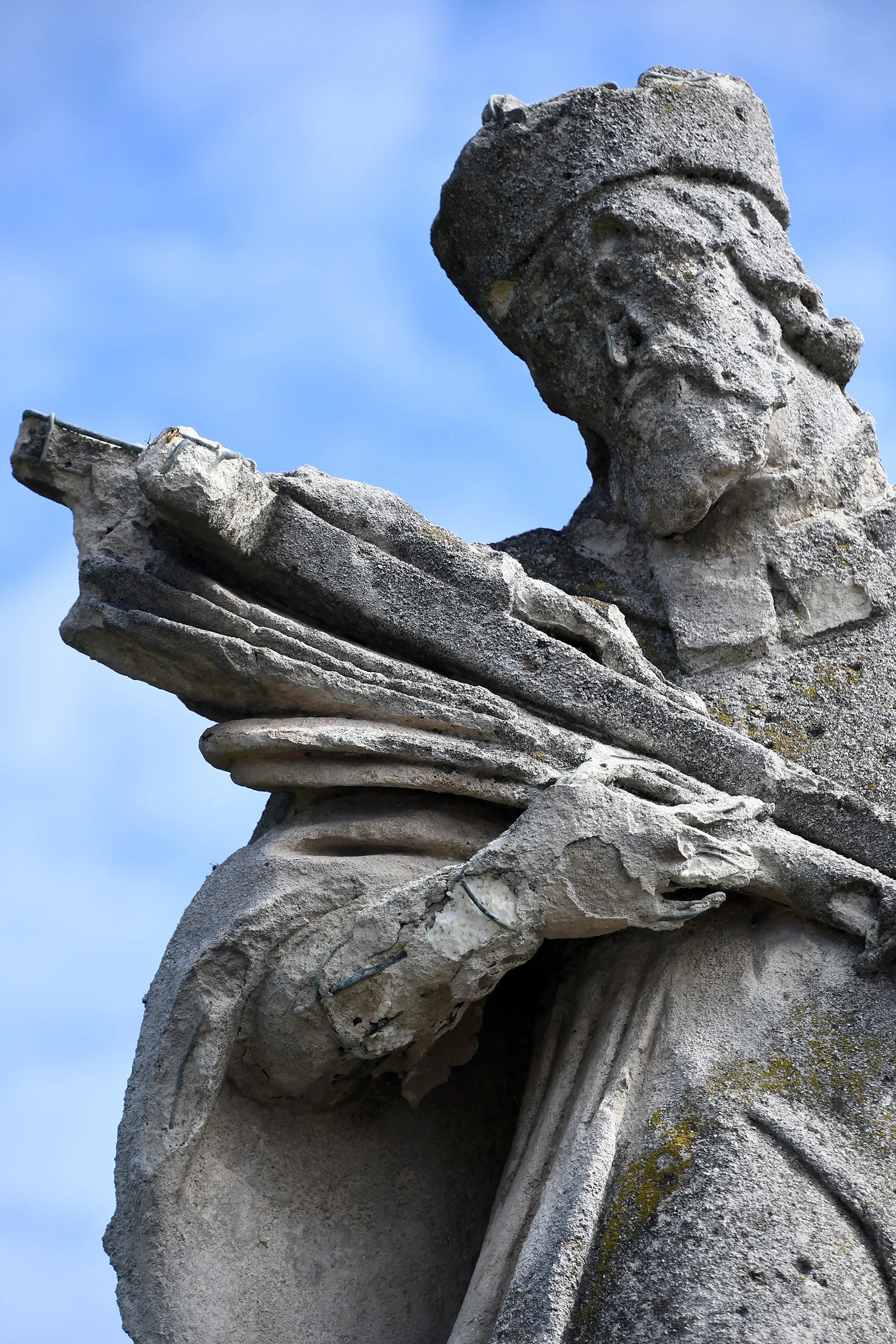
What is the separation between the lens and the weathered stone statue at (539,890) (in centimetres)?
401

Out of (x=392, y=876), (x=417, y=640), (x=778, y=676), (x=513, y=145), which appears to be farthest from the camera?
(x=513, y=145)

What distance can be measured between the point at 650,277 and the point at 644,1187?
2579 mm

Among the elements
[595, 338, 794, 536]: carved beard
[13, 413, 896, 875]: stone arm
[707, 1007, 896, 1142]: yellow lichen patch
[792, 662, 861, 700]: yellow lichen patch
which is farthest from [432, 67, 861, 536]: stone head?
[707, 1007, 896, 1142]: yellow lichen patch

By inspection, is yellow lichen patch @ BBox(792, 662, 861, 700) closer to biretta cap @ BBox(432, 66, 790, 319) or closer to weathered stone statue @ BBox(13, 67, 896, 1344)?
weathered stone statue @ BBox(13, 67, 896, 1344)

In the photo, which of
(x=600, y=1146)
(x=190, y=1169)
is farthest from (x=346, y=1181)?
(x=600, y=1146)

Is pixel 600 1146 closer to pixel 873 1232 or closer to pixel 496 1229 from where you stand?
pixel 496 1229

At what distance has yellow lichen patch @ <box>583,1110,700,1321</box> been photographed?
3902 mm

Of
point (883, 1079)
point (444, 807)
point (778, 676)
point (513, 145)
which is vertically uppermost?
point (513, 145)

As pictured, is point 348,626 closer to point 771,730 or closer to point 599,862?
point 599,862

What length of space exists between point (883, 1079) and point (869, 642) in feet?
4.70

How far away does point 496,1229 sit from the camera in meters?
4.23

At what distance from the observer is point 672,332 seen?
5.27 metres

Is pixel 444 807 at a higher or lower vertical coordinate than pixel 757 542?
lower

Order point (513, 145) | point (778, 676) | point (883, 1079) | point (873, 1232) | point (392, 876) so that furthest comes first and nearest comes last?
point (513, 145)
point (778, 676)
point (392, 876)
point (883, 1079)
point (873, 1232)
